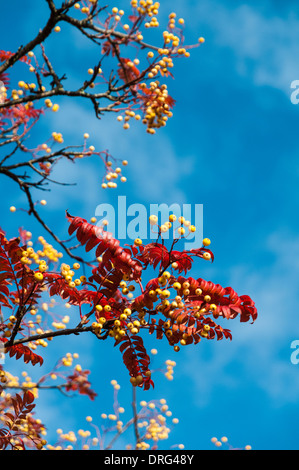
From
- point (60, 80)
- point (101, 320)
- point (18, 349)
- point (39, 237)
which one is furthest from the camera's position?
point (39, 237)

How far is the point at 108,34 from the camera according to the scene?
17.7 feet

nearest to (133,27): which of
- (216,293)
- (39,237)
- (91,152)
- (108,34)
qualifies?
(108,34)

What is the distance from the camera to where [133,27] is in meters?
5.61

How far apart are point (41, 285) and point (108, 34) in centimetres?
317

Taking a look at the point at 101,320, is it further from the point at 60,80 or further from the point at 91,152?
the point at 60,80

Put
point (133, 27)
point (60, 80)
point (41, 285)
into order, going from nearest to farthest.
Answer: point (41, 285), point (60, 80), point (133, 27)

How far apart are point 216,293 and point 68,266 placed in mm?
1324
